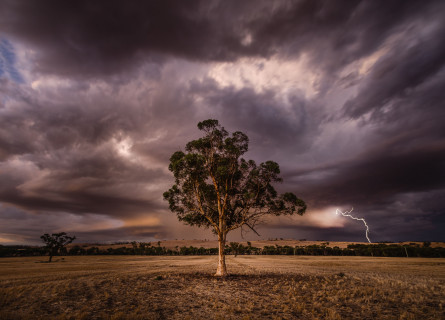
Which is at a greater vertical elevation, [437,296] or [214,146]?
[214,146]

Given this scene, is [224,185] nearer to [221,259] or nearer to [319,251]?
[221,259]

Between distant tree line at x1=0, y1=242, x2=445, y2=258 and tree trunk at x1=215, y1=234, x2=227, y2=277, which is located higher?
tree trunk at x1=215, y1=234, x2=227, y2=277

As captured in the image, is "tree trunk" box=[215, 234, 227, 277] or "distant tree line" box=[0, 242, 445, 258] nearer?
"tree trunk" box=[215, 234, 227, 277]

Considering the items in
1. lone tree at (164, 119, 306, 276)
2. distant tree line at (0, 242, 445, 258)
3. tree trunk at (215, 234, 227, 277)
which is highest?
lone tree at (164, 119, 306, 276)

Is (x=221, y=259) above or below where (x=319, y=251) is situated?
above

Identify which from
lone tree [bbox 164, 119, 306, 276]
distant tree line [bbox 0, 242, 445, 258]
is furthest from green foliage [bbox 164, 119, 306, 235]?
distant tree line [bbox 0, 242, 445, 258]

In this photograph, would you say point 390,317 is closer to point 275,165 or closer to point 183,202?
point 275,165

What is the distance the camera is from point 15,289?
21.6 m

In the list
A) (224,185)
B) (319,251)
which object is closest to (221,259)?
(224,185)

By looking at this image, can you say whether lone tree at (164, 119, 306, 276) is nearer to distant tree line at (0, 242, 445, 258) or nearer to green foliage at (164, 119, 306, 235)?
green foliage at (164, 119, 306, 235)

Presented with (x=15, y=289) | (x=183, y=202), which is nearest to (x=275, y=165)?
(x=183, y=202)

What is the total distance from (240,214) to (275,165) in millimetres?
8712

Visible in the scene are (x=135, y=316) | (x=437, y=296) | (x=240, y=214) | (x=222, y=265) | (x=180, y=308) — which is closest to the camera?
(x=135, y=316)

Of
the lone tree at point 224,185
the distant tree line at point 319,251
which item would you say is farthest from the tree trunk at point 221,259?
the distant tree line at point 319,251
